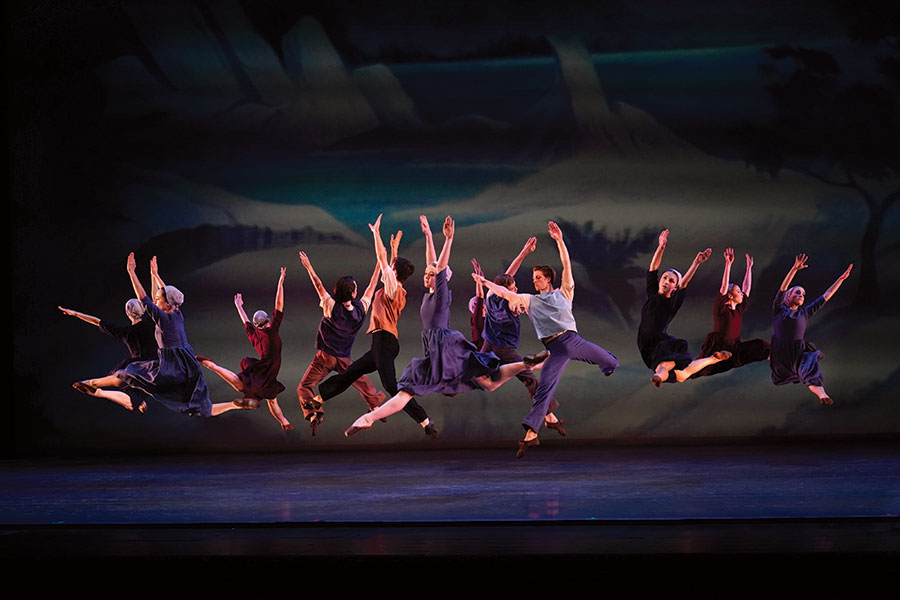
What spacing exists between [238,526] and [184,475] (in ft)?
5.98

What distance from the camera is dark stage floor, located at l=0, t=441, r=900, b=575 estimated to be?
339 centimetres

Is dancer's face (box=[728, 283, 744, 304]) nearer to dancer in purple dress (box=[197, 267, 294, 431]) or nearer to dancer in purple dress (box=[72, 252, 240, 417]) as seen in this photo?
dancer in purple dress (box=[197, 267, 294, 431])

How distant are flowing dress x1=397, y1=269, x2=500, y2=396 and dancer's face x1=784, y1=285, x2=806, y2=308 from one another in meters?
2.03

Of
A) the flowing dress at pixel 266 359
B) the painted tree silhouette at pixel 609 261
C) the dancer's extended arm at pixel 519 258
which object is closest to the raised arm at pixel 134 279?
the flowing dress at pixel 266 359

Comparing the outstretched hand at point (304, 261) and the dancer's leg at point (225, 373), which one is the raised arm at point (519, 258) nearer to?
the outstretched hand at point (304, 261)

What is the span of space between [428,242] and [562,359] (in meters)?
1.22

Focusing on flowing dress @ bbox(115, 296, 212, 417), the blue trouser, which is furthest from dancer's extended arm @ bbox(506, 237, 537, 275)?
flowing dress @ bbox(115, 296, 212, 417)

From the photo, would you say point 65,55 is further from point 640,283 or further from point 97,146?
point 640,283

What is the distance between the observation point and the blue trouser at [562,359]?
20.7ft

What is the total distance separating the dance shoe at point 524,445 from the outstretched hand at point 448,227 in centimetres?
150

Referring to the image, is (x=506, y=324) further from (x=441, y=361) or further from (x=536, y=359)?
(x=441, y=361)

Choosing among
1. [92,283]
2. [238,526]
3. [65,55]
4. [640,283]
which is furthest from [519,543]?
[65,55]

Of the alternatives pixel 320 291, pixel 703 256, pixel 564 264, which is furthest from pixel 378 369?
pixel 703 256

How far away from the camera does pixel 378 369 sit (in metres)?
6.52
